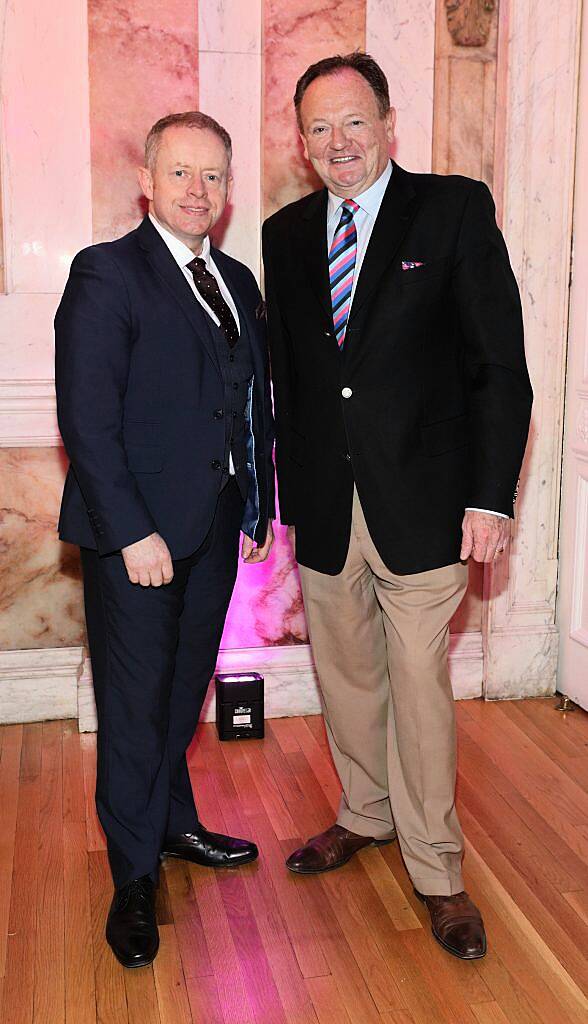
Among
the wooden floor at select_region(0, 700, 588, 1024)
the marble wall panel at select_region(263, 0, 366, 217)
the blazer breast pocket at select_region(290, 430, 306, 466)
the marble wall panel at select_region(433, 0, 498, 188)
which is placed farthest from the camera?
the marble wall panel at select_region(433, 0, 498, 188)

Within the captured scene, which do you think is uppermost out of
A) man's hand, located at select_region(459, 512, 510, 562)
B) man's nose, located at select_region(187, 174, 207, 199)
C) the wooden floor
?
man's nose, located at select_region(187, 174, 207, 199)

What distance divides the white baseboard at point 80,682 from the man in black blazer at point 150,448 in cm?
125

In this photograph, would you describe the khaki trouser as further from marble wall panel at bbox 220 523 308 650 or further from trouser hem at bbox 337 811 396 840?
marble wall panel at bbox 220 523 308 650

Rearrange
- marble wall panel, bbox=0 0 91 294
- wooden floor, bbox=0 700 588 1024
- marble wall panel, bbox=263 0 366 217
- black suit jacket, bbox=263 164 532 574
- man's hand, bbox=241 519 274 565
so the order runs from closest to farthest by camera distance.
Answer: wooden floor, bbox=0 700 588 1024 → black suit jacket, bbox=263 164 532 574 → man's hand, bbox=241 519 274 565 → marble wall panel, bbox=0 0 91 294 → marble wall panel, bbox=263 0 366 217

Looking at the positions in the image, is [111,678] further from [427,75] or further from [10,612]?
[427,75]

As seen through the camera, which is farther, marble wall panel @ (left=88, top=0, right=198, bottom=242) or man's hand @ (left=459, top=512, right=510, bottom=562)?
marble wall panel @ (left=88, top=0, right=198, bottom=242)

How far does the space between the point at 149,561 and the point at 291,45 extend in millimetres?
2093

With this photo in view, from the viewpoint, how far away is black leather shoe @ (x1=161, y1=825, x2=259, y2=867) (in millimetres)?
2987

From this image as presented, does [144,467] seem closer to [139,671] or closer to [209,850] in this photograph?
[139,671]

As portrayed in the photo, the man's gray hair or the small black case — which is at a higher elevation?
the man's gray hair

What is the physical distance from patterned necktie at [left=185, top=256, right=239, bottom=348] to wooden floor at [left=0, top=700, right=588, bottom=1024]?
1.38 m

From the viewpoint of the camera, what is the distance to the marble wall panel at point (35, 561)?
12.6ft

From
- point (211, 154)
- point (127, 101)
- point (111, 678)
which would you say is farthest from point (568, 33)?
point (111, 678)

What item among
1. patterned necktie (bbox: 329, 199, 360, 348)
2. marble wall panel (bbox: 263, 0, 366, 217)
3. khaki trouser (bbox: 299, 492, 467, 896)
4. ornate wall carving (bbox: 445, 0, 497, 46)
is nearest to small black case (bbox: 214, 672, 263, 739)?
khaki trouser (bbox: 299, 492, 467, 896)
